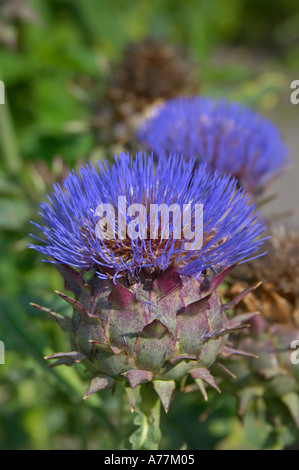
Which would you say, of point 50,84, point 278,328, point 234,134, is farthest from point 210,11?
point 278,328

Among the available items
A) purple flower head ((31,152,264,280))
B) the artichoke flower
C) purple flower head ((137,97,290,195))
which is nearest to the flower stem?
the artichoke flower

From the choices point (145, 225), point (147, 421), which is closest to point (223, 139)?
point (145, 225)

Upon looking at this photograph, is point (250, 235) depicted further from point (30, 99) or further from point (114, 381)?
point (30, 99)

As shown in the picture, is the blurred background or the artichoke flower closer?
the artichoke flower

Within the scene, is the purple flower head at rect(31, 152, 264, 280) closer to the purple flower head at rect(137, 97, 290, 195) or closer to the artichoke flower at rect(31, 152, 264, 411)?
the artichoke flower at rect(31, 152, 264, 411)

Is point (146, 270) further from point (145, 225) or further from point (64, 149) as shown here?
point (64, 149)

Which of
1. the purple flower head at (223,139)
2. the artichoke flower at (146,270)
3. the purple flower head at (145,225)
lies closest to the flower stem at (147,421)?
the artichoke flower at (146,270)
